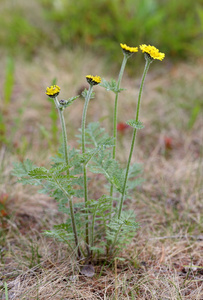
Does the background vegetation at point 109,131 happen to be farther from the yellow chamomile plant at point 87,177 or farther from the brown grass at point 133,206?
the yellow chamomile plant at point 87,177

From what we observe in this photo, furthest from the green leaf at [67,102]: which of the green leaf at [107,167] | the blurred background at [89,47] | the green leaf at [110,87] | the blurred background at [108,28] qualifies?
the blurred background at [108,28]

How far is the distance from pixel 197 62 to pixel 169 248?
2.81 m

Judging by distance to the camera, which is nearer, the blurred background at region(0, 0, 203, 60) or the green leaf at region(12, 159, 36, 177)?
the green leaf at region(12, 159, 36, 177)

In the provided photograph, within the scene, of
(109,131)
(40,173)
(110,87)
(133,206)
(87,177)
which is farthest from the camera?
(109,131)

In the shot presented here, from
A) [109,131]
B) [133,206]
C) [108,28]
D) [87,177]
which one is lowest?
[133,206]

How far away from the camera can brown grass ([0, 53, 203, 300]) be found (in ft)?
4.67

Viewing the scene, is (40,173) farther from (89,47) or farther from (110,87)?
(89,47)

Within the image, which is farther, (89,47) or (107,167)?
(89,47)

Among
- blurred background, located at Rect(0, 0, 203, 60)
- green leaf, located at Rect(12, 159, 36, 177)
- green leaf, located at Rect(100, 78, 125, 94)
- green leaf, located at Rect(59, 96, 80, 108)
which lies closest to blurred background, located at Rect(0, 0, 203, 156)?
blurred background, located at Rect(0, 0, 203, 60)

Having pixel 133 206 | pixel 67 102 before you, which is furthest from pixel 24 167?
pixel 133 206

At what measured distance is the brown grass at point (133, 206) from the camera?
1425 mm

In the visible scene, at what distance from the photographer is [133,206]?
202 cm

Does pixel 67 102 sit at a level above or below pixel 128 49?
below

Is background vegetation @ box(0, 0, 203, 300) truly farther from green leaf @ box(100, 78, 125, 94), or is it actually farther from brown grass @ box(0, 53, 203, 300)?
green leaf @ box(100, 78, 125, 94)
